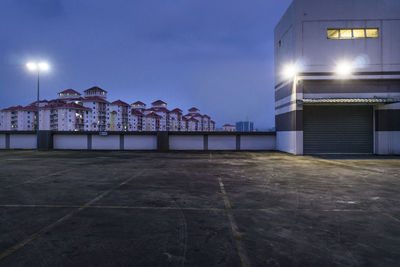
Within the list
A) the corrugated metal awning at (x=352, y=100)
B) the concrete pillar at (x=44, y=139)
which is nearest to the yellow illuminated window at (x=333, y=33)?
the corrugated metal awning at (x=352, y=100)

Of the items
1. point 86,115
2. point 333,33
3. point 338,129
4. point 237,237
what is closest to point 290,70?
point 333,33

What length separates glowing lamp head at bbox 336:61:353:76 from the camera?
20.6 meters

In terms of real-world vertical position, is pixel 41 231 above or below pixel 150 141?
below

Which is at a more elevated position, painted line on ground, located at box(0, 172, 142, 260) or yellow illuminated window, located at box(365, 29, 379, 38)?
yellow illuminated window, located at box(365, 29, 379, 38)

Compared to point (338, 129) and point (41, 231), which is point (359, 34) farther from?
point (41, 231)

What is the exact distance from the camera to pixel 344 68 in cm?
2062

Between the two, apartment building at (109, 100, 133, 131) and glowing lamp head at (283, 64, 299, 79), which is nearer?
glowing lamp head at (283, 64, 299, 79)

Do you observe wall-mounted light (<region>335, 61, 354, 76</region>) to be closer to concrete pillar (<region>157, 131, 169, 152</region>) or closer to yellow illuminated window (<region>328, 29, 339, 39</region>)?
yellow illuminated window (<region>328, 29, 339, 39</region>)

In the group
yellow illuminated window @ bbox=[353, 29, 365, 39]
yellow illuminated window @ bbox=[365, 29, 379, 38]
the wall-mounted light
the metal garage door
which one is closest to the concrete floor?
the metal garage door

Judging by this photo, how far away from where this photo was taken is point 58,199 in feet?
21.9

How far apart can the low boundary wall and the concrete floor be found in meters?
19.1

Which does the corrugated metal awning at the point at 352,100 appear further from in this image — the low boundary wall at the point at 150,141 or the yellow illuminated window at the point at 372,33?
the low boundary wall at the point at 150,141

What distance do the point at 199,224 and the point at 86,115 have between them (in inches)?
4425

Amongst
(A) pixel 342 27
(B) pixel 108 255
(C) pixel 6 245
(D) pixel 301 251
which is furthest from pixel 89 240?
(A) pixel 342 27
